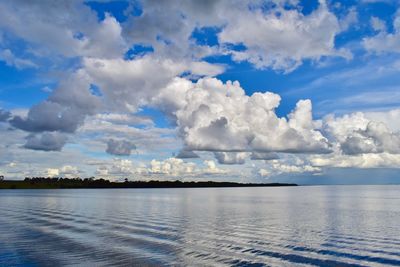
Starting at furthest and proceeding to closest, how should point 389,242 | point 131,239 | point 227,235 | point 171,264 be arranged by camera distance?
point 227,235 < point 131,239 < point 389,242 < point 171,264

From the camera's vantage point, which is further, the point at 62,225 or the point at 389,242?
the point at 62,225

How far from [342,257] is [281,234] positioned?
1336cm

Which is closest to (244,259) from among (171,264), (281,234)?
(171,264)

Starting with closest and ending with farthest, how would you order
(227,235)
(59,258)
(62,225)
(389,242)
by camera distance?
(59,258) < (389,242) < (227,235) < (62,225)

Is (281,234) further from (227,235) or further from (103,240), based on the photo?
(103,240)

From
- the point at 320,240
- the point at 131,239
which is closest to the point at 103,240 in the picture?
the point at 131,239

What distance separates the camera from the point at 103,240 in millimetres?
40062

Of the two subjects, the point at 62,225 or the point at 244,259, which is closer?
the point at 244,259

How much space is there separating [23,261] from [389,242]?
104 feet

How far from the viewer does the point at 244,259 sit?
29922mm

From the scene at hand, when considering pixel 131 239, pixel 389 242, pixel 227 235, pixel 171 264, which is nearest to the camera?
pixel 171 264

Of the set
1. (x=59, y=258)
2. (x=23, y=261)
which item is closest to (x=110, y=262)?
(x=59, y=258)

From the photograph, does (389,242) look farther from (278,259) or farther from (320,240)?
(278,259)

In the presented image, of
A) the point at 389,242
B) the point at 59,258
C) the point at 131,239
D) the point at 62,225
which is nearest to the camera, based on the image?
the point at 59,258
